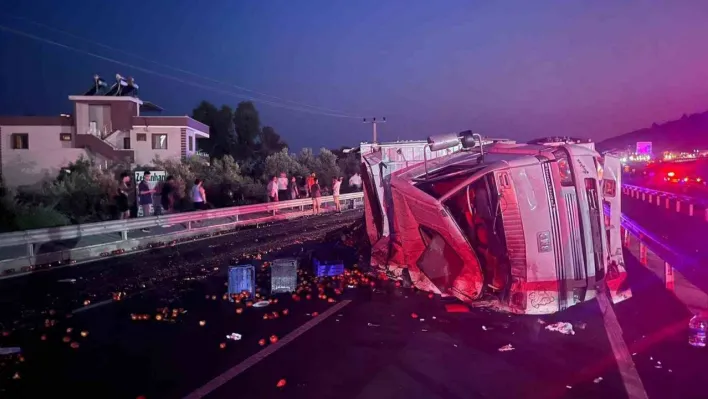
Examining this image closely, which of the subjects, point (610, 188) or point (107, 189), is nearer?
point (610, 188)

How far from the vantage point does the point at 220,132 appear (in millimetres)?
67938

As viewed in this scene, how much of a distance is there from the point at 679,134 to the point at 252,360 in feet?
498

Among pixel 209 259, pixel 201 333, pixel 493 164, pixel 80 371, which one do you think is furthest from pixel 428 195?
pixel 209 259

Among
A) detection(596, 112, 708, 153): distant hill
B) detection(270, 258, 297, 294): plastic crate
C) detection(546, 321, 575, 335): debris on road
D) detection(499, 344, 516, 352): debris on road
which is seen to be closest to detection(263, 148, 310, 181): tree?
detection(270, 258, 297, 294): plastic crate

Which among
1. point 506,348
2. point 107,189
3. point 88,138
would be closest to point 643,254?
point 506,348

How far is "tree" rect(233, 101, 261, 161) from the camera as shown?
67875 millimetres

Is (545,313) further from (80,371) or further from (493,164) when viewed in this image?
(80,371)

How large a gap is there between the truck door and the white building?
133 ft

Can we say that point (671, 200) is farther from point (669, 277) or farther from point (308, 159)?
point (308, 159)

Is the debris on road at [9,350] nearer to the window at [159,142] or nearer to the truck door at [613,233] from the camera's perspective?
the truck door at [613,233]

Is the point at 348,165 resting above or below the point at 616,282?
above

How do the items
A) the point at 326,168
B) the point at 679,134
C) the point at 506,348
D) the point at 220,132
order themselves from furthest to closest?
the point at 679,134 < the point at 220,132 < the point at 326,168 < the point at 506,348

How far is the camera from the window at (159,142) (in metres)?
47.5

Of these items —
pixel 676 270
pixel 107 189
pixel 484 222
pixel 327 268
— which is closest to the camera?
pixel 484 222
